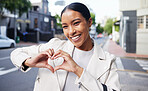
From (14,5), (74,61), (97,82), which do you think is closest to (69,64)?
(74,61)

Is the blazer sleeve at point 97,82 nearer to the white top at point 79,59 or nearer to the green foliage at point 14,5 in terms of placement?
the white top at point 79,59

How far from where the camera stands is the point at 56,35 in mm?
15062

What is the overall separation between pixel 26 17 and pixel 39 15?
13.0ft

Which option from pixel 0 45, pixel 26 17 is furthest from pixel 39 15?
pixel 0 45

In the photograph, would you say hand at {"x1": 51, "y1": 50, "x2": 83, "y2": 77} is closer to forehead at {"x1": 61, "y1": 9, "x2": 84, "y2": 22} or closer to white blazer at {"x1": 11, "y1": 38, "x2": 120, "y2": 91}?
white blazer at {"x1": 11, "y1": 38, "x2": 120, "y2": 91}

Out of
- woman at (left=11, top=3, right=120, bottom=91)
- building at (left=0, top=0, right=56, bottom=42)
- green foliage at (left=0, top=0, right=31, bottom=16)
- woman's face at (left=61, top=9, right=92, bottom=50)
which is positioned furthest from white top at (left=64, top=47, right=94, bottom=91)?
building at (left=0, top=0, right=56, bottom=42)

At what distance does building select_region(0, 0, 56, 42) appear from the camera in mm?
20109

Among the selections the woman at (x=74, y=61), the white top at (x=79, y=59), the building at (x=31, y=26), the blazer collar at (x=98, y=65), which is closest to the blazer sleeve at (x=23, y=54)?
the woman at (x=74, y=61)

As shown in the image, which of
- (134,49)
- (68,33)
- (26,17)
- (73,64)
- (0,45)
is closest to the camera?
(73,64)

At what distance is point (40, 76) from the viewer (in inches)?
41.2

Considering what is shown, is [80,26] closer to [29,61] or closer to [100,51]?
[100,51]

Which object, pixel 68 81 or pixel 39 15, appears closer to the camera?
pixel 68 81

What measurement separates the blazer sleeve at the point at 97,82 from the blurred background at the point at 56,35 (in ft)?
1.57

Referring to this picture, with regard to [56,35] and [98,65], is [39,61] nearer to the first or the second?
[98,65]
